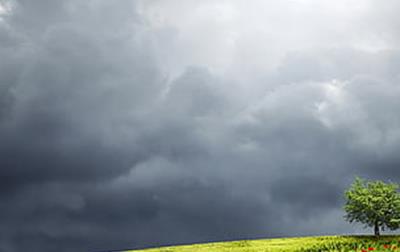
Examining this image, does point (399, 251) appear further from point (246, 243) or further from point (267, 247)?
point (246, 243)

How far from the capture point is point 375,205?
60.5 metres

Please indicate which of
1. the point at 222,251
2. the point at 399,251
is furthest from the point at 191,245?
the point at 399,251

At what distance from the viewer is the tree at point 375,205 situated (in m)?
60.4

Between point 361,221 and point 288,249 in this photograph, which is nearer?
point 288,249

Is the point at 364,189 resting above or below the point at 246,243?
above

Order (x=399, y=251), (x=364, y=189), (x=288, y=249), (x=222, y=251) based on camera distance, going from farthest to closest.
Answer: (x=364, y=189)
(x=222, y=251)
(x=288, y=249)
(x=399, y=251)

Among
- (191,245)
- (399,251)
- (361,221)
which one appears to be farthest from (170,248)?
(399,251)

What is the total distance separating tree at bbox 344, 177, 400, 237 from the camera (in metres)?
60.4

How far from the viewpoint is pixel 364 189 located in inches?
2429

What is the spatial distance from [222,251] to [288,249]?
23.8ft

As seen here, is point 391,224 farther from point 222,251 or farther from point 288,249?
point 222,251

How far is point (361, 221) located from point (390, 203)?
11.5 feet

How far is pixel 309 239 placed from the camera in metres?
61.1

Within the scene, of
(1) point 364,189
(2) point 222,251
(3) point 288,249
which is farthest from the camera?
(1) point 364,189
